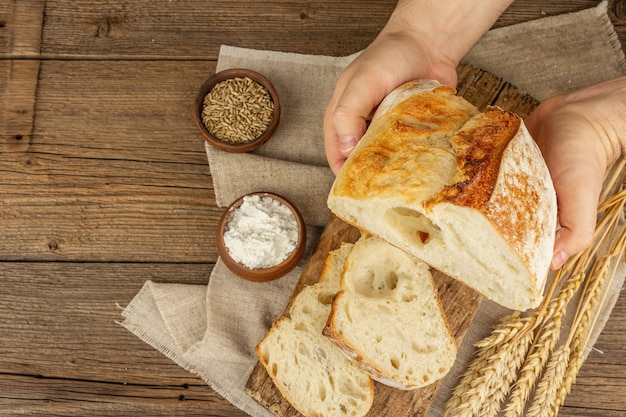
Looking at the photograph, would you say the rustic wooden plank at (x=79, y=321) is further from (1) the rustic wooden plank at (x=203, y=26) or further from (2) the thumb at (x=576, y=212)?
(2) the thumb at (x=576, y=212)

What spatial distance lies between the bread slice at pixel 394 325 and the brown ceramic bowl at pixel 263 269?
0.25 metres

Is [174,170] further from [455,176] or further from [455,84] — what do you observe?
[455,176]

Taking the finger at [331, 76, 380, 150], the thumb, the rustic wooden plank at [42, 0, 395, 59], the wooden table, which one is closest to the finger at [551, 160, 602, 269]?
the thumb

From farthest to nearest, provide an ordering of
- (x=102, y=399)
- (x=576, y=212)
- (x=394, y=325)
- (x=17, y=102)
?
1. (x=17, y=102)
2. (x=102, y=399)
3. (x=394, y=325)
4. (x=576, y=212)

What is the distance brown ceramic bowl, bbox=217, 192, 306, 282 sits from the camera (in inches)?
95.6

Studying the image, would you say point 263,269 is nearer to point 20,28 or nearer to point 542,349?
point 542,349

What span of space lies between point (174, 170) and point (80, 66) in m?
0.72

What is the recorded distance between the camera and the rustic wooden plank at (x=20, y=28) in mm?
2873

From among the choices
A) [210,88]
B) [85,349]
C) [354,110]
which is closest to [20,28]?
[210,88]

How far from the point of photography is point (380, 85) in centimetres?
219

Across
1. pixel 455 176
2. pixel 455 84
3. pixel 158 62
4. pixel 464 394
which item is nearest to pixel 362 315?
pixel 464 394

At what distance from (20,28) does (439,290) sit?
2412 millimetres

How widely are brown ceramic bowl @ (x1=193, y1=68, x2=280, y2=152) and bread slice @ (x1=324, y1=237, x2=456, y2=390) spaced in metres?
0.67

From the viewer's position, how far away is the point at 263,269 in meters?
2.43
